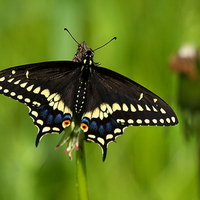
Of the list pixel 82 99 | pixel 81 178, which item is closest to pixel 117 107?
pixel 82 99

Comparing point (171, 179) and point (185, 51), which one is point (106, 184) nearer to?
point (171, 179)

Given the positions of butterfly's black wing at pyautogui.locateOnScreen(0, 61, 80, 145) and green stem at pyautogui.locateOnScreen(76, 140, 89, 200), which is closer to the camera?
green stem at pyautogui.locateOnScreen(76, 140, 89, 200)

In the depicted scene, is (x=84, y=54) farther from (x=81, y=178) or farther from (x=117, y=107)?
(x=81, y=178)

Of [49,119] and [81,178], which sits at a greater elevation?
[49,119]

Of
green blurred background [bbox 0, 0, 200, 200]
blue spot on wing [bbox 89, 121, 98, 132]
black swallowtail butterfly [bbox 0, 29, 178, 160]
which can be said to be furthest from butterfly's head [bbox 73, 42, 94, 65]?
green blurred background [bbox 0, 0, 200, 200]

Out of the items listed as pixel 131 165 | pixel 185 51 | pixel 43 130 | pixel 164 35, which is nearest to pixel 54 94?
pixel 43 130

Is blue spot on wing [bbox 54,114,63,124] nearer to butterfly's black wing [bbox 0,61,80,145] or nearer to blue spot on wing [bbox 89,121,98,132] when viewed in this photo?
butterfly's black wing [bbox 0,61,80,145]

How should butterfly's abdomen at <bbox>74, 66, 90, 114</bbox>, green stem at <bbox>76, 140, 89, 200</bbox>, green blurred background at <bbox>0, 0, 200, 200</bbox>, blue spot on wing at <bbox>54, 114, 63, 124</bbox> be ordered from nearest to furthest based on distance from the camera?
green stem at <bbox>76, 140, 89, 200</bbox> → blue spot on wing at <bbox>54, 114, 63, 124</bbox> → butterfly's abdomen at <bbox>74, 66, 90, 114</bbox> → green blurred background at <bbox>0, 0, 200, 200</bbox>

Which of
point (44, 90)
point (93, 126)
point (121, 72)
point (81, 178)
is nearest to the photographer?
point (81, 178)
